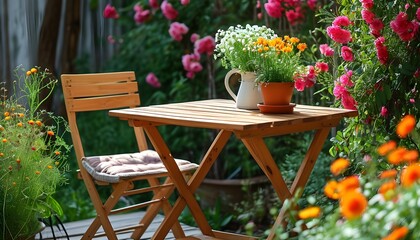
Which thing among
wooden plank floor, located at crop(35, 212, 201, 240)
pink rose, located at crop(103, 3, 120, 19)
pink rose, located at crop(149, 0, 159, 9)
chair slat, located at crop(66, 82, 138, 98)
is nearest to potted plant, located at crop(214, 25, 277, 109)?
chair slat, located at crop(66, 82, 138, 98)

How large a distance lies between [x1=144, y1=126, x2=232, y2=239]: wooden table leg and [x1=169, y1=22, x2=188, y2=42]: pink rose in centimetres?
187

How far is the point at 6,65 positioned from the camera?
5977mm

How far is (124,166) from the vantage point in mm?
3971

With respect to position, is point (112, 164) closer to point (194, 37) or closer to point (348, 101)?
point (348, 101)

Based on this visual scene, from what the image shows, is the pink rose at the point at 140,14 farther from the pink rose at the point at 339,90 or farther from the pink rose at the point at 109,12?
the pink rose at the point at 339,90

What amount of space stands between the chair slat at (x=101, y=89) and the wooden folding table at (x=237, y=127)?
424 millimetres

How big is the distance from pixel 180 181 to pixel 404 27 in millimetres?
1215

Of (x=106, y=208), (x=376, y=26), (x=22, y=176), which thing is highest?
(x=376, y=26)

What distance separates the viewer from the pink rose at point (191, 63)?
566 centimetres

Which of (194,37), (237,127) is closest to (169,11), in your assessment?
(194,37)

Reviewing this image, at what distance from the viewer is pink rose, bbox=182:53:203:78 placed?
18.6 ft

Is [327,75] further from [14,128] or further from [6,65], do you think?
[6,65]

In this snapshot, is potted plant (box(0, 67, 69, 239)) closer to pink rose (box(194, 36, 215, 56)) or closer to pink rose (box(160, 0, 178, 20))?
pink rose (box(194, 36, 215, 56))

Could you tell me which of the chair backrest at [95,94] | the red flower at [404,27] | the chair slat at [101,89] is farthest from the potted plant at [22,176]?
the red flower at [404,27]
